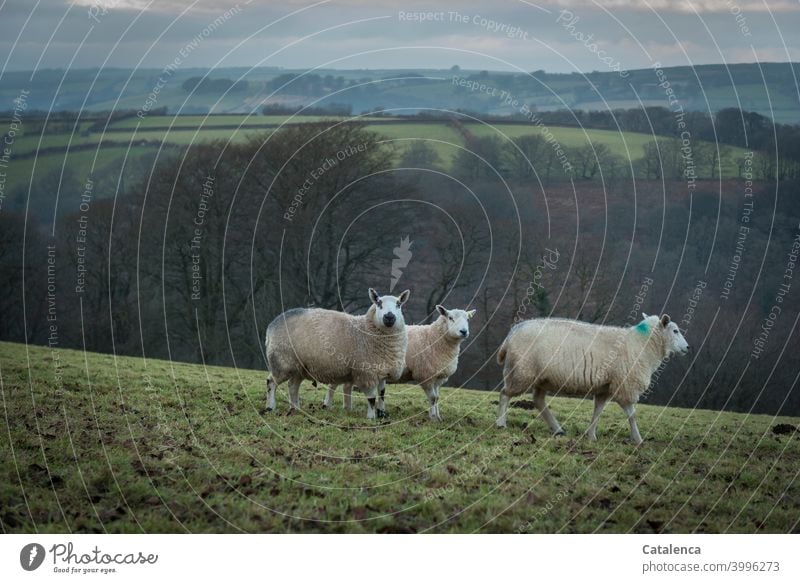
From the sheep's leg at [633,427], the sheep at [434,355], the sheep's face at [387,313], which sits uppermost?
the sheep's face at [387,313]

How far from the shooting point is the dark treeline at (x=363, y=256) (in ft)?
140

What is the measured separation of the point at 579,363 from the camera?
801 inches

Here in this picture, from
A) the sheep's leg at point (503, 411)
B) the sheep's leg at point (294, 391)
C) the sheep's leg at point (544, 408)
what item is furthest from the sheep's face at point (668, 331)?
the sheep's leg at point (294, 391)

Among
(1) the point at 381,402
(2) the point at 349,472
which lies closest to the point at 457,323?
(1) the point at 381,402

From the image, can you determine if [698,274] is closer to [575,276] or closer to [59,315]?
[575,276]

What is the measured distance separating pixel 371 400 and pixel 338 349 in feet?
4.39

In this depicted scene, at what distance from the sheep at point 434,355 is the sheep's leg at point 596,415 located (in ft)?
10.8

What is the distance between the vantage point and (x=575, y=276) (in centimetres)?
4503

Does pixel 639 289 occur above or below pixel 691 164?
below

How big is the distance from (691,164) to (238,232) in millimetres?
21792

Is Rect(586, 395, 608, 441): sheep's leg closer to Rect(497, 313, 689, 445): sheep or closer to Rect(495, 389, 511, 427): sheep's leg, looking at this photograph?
Rect(497, 313, 689, 445): sheep

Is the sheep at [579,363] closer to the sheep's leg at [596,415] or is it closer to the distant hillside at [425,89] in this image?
the sheep's leg at [596,415]

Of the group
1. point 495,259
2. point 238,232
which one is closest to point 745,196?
point 495,259

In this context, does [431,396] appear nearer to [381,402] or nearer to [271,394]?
[381,402]
